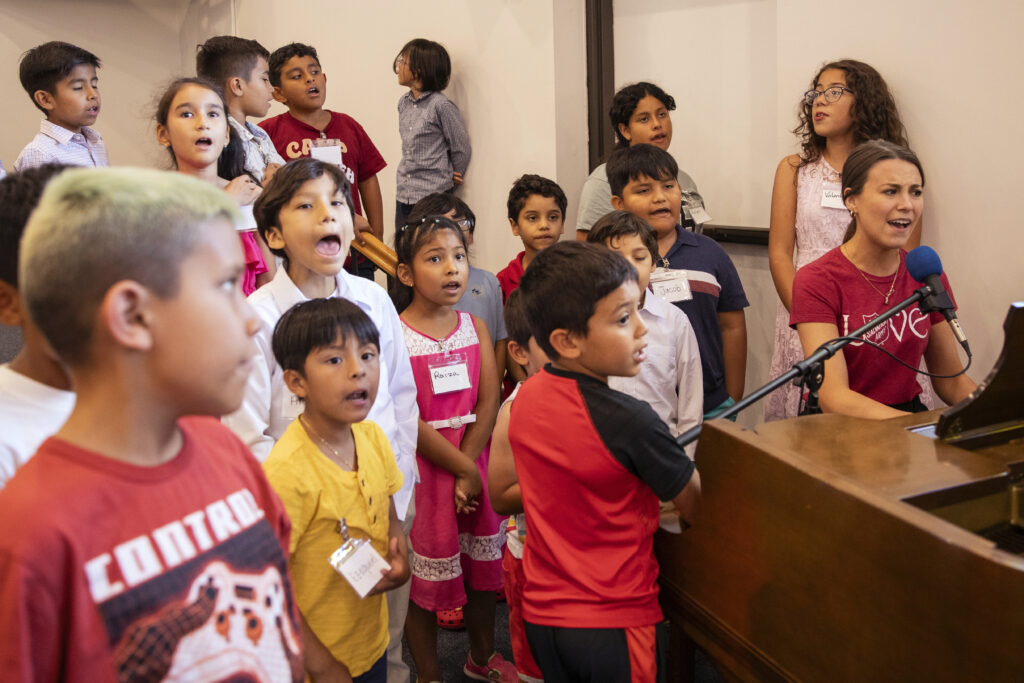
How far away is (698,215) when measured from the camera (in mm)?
3330

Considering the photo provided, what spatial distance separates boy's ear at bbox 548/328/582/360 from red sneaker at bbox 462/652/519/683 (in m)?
1.33

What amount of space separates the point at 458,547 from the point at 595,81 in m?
3.03

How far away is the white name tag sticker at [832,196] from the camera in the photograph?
314cm

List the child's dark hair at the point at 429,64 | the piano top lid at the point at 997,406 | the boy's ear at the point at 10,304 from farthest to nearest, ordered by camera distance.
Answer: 1. the child's dark hair at the point at 429,64
2. the piano top lid at the point at 997,406
3. the boy's ear at the point at 10,304

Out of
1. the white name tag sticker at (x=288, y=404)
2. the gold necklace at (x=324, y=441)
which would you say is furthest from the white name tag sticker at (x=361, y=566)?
the white name tag sticker at (x=288, y=404)

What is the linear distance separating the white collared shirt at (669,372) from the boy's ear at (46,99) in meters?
2.87

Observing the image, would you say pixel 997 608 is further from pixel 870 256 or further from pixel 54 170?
pixel 54 170

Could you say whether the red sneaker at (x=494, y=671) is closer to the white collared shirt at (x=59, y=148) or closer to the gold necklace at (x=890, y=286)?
the gold necklace at (x=890, y=286)

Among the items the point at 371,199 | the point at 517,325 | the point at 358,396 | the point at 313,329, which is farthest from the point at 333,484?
the point at 371,199

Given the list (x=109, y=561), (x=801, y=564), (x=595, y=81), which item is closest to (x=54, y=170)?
(x=109, y=561)

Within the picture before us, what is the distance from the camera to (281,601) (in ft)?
3.23

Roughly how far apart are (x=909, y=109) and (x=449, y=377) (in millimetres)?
2027

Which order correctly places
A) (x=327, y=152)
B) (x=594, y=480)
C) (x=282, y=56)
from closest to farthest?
(x=594, y=480) → (x=327, y=152) → (x=282, y=56)

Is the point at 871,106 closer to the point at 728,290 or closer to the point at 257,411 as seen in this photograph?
the point at 728,290
